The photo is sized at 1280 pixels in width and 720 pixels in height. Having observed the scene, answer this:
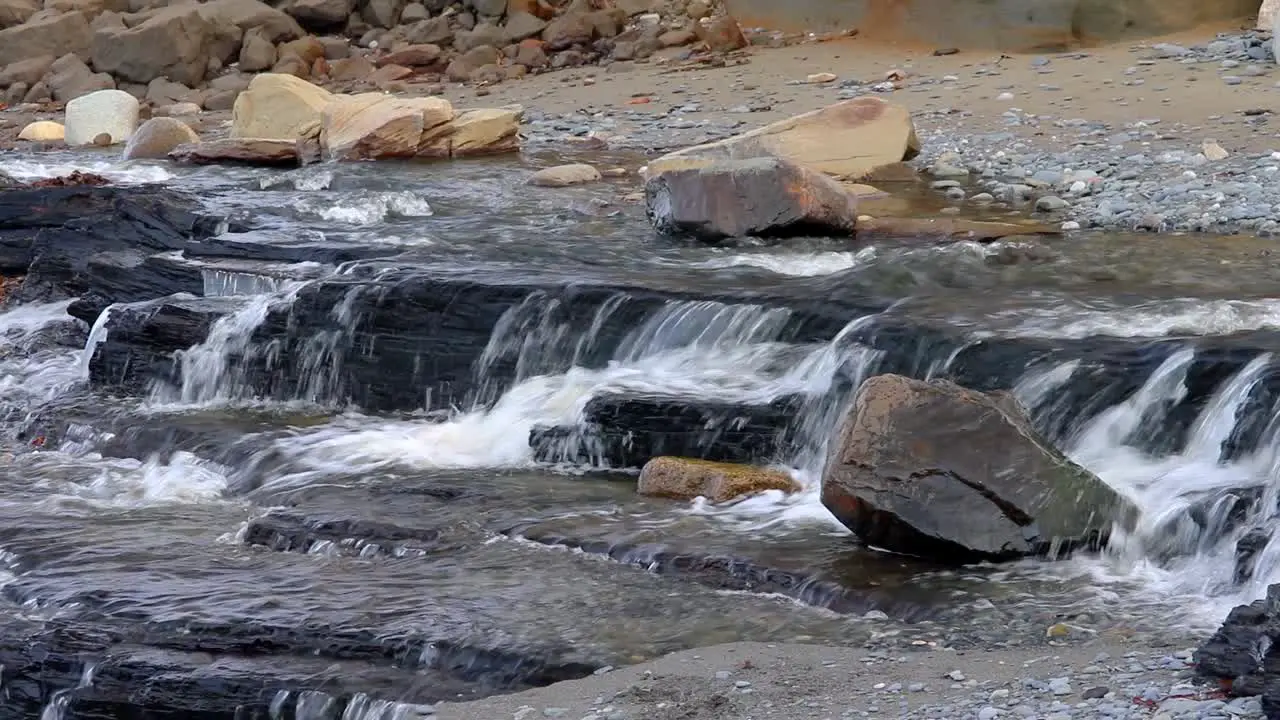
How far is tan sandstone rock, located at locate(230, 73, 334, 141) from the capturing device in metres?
15.5

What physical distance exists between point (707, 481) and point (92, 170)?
9.26 meters

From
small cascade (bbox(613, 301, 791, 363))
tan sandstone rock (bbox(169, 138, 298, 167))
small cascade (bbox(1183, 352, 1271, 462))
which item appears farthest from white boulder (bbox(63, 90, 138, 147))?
small cascade (bbox(1183, 352, 1271, 462))

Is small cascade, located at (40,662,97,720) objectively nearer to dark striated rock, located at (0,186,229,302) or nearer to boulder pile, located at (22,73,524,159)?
dark striated rock, located at (0,186,229,302)

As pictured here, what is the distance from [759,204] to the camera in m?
10.0

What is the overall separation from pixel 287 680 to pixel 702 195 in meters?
5.42

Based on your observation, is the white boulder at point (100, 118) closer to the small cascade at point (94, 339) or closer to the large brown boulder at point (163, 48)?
the large brown boulder at point (163, 48)

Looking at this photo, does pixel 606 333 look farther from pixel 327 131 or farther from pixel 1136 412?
pixel 327 131

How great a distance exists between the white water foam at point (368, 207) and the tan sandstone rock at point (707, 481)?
495 centimetres

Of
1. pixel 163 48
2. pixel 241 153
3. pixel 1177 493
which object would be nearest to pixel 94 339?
pixel 241 153

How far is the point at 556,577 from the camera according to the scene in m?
5.92

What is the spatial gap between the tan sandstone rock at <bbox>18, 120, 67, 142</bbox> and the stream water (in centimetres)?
723

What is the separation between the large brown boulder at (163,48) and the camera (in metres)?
20.5

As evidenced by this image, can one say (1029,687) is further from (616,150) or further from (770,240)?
(616,150)

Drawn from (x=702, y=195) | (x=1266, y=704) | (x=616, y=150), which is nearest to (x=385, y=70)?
(x=616, y=150)
